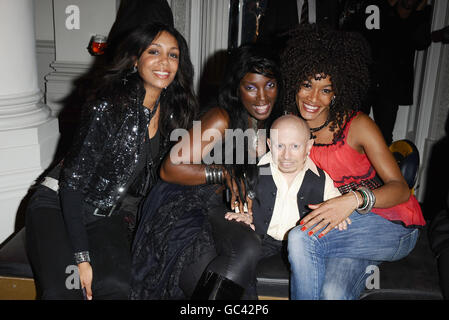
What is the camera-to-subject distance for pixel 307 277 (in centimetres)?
166

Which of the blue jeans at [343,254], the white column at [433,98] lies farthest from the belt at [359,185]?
the white column at [433,98]

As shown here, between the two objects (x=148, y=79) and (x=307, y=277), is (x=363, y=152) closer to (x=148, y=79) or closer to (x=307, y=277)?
(x=307, y=277)

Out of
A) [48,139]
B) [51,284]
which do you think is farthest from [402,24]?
[51,284]

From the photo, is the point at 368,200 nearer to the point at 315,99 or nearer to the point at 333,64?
the point at 315,99

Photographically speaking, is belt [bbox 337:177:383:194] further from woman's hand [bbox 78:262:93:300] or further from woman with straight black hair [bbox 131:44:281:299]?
woman's hand [bbox 78:262:93:300]

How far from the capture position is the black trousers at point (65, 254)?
165 centimetres

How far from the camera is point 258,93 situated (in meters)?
2.09

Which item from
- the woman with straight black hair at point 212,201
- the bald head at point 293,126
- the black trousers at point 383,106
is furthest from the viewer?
the black trousers at point 383,106

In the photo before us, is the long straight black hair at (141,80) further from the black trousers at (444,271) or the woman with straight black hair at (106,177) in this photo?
the black trousers at (444,271)

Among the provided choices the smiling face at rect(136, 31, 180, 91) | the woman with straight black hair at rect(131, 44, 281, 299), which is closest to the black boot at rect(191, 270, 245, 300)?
the woman with straight black hair at rect(131, 44, 281, 299)

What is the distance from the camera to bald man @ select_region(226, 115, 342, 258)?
1.90m

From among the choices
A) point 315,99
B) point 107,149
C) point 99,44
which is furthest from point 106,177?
point 99,44

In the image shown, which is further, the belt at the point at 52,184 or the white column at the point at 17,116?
the white column at the point at 17,116

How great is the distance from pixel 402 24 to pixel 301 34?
1861 millimetres
